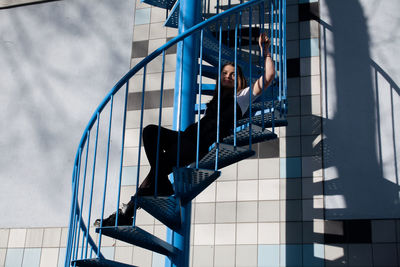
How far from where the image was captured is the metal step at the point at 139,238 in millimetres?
3572

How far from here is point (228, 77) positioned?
160 inches

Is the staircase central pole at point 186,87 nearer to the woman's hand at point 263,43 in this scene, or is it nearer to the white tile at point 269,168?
the woman's hand at point 263,43

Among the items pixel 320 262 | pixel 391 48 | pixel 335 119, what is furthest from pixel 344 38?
pixel 320 262

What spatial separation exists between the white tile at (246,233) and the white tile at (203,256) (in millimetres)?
238

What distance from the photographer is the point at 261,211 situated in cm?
470

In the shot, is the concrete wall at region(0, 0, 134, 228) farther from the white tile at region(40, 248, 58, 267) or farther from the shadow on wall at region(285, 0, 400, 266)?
the shadow on wall at region(285, 0, 400, 266)

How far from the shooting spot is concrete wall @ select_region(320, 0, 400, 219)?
4520mm

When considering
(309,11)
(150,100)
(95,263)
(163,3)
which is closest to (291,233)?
(95,263)

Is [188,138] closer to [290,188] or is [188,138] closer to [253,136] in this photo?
[253,136]

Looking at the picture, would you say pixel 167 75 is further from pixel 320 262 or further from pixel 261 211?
pixel 320 262

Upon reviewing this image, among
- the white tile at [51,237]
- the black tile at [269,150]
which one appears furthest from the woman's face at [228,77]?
the white tile at [51,237]

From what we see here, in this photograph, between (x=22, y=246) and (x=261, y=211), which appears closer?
(x=261, y=211)

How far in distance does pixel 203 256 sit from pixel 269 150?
103 cm

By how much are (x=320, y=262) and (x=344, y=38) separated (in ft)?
6.31
